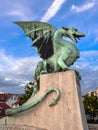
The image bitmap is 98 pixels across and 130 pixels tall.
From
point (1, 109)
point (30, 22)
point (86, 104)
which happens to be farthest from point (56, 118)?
point (1, 109)

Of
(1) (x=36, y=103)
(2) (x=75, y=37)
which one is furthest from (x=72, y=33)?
(1) (x=36, y=103)

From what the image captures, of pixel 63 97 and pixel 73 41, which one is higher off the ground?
pixel 73 41

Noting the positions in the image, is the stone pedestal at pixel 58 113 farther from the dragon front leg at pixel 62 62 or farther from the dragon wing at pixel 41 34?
the dragon wing at pixel 41 34

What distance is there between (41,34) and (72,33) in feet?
4.03

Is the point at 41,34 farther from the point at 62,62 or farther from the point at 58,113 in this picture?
the point at 58,113

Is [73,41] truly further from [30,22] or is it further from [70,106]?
[70,106]

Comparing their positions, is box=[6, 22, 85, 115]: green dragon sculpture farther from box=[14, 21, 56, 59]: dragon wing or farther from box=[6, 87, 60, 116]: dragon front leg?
box=[6, 87, 60, 116]: dragon front leg

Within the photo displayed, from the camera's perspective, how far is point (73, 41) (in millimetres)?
10398

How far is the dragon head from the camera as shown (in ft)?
34.2

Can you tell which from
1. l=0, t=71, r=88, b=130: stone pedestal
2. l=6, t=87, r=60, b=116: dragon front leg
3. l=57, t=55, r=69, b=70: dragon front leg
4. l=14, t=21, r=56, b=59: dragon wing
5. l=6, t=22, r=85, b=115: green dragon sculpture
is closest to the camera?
l=0, t=71, r=88, b=130: stone pedestal

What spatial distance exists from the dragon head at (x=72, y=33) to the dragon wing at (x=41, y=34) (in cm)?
50

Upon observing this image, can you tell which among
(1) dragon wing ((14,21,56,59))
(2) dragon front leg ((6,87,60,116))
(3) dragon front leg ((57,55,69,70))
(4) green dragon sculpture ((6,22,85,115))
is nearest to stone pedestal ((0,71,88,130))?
(2) dragon front leg ((6,87,60,116))

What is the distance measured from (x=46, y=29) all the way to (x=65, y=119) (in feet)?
12.3

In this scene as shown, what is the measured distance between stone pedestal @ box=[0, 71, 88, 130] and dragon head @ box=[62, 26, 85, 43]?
175 cm
